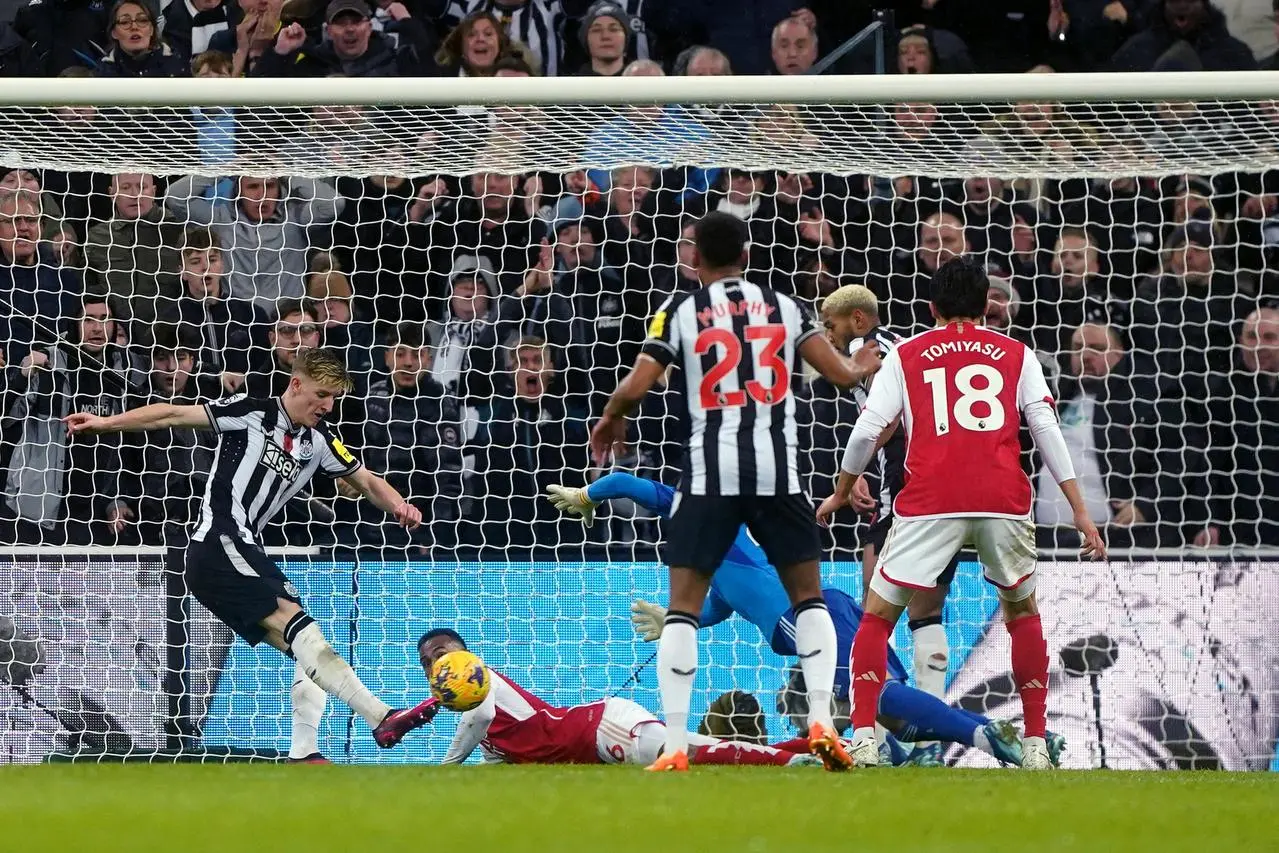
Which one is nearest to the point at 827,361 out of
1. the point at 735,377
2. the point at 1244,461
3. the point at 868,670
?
the point at 735,377

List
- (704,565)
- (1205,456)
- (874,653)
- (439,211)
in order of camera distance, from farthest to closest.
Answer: (439,211) → (1205,456) → (874,653) → (704,565)

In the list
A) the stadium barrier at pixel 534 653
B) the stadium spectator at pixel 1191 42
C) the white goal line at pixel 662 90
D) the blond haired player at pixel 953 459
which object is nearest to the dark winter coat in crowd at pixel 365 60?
the white goal line at pixel 662 90

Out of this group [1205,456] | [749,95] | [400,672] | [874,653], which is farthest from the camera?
[1205,456]

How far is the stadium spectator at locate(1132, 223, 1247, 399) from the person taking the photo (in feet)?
30.1

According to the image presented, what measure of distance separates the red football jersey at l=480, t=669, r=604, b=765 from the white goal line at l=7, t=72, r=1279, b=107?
246cm

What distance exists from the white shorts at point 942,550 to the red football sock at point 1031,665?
22cm

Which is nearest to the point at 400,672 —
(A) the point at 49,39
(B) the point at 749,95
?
(B) the point at 749,95

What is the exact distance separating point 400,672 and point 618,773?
247 cm

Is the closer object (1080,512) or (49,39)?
(1080,512)

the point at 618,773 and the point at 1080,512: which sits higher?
the point at 1080,512

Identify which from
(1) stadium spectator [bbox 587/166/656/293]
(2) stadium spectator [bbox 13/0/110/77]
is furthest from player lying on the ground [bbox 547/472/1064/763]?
(2) stadium spectator [bbox 13/0/110/77]

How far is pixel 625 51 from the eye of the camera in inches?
412

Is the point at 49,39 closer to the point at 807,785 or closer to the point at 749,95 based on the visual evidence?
the point at 749,95

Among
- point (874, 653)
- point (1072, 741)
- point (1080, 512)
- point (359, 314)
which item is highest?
point (359, 314)
